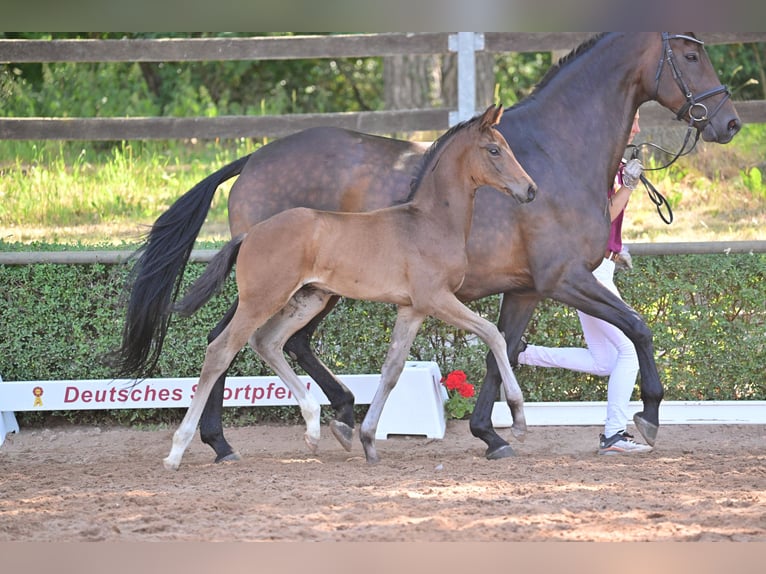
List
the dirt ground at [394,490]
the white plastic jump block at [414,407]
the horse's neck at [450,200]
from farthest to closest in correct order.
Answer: the white plastic jump block at [414,407] → the horse's neck at [450,200] → the dirt ground at [394,490]

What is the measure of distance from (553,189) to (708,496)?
1.82 meters

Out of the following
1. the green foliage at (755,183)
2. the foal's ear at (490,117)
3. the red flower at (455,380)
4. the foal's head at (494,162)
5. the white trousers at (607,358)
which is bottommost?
the red flower at (455,380)

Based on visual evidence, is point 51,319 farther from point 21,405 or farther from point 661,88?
point 661,88

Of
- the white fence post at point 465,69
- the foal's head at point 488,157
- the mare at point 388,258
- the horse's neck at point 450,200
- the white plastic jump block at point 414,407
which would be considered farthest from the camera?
the white fence post at point 465,69

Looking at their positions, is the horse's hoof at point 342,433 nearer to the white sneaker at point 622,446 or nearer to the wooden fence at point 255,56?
the white sneaker at point 622,446

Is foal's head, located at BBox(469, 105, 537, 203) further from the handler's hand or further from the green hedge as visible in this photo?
the green hedge

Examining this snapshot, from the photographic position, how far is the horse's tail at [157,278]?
5438 millimetres

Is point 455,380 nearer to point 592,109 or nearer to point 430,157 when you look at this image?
point 430,157

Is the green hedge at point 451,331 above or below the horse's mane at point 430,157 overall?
below

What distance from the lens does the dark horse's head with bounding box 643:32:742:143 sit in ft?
17.4

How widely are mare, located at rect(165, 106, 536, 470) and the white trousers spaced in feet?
2.74

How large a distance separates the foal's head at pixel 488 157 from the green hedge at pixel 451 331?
1.57m

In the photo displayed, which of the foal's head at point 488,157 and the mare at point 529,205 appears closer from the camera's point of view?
the foal's head at point 488,157

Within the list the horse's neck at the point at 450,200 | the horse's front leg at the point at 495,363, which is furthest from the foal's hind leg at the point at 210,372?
the horse's front leg at the point at 495,363
